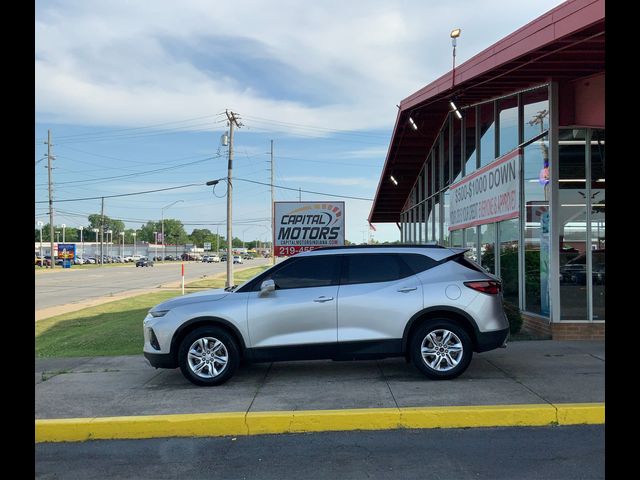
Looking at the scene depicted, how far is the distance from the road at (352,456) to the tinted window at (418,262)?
2.36m

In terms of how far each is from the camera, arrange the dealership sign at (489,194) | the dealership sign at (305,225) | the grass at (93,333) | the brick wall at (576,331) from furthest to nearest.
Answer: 1. the dealership sign at (305,225)
2. the dealership sign at (489,194)
3. the grass at (93,333)
4. the brick wall at (576,331)

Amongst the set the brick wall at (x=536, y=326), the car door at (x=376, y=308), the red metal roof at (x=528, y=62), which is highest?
the red metal roof at (x=528, y=62)

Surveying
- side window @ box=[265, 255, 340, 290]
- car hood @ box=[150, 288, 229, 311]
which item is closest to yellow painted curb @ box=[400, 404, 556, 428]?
side window @ box=[265, 255, 340, 290]

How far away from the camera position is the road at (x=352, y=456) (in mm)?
4535

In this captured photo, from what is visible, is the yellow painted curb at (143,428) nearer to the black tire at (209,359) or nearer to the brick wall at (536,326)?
the black tire at (209,359)

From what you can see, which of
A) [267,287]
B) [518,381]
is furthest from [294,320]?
[518,381]

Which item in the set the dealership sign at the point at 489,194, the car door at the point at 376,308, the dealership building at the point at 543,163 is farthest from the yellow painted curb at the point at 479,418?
the dealership sign at the point at 489,194

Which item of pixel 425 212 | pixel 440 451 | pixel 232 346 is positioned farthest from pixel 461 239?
pixel 440 451

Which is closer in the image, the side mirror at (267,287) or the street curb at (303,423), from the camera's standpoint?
the street curb at (303,423)

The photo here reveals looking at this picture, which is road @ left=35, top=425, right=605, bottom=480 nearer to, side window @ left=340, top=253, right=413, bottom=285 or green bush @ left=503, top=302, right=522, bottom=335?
side window @ left=340, top=253, right=413, bottom=285

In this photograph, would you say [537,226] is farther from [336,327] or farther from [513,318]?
[336,327]
